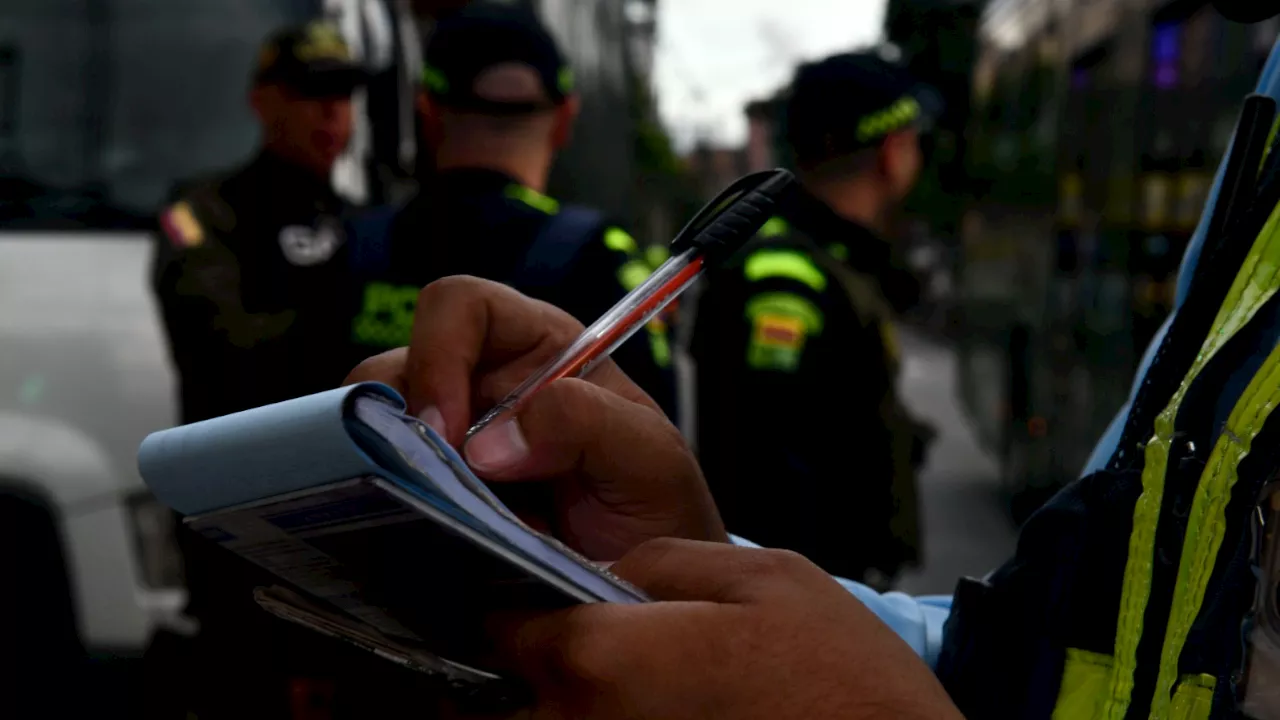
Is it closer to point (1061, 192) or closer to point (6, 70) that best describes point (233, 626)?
point (6, 70)

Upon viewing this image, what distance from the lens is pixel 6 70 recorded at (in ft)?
11.1

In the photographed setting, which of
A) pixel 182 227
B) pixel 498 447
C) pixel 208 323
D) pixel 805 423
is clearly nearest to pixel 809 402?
pixel 805 423

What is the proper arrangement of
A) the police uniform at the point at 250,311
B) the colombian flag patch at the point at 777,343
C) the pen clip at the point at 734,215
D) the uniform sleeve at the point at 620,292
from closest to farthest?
the pen clip at the point at 734,215, the uniform sleeve at the point at 620,292, the police uniform at the point at 250,311, the colombian flag patch at the point at 777,343

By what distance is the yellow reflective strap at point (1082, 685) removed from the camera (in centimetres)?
89

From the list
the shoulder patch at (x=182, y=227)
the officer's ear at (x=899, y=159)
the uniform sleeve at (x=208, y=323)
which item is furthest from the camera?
the officer's ear at (x=899, y=159)

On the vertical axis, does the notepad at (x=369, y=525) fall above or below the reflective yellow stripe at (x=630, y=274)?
above

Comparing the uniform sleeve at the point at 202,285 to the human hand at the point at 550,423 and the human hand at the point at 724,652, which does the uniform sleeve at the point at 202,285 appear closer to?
the human hand at the point at 550,423

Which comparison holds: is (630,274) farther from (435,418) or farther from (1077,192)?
(1077,192)

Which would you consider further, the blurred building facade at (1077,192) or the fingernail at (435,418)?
the blurred building facade at (1077,192)

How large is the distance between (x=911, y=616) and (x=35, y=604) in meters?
2.69

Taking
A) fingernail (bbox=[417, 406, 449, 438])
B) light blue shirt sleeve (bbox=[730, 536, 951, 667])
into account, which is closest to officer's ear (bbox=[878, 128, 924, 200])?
light blue shirt sleeve (bbox=[730, 536, 951, 667])

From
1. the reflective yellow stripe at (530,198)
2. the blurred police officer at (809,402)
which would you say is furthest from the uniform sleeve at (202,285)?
the blurred police officer at (809,402)

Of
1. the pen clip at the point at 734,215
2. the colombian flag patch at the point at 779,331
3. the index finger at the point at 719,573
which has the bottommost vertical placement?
the colombian flag patch at the point at 779,331

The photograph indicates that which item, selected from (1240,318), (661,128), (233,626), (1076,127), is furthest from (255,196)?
(661,128)
